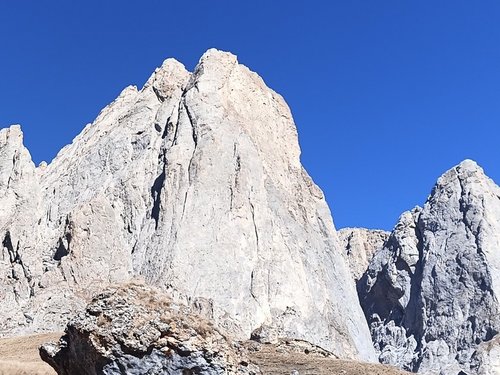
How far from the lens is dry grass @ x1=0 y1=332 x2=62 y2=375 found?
981 inches

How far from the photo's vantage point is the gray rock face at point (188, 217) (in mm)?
66875

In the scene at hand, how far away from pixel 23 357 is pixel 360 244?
353 feet

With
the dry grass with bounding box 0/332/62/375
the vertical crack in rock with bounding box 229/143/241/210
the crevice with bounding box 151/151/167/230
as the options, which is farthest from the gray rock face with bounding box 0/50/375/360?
the dry grass with bounding box 0/332/62/375

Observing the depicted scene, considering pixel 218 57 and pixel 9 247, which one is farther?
pixel 218 57

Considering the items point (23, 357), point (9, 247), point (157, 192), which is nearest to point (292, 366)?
point (23, 357)

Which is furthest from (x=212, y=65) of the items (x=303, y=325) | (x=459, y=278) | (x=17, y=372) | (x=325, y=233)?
(x=17, y=372)

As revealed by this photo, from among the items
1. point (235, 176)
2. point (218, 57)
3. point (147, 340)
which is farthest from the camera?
point (218, 57)

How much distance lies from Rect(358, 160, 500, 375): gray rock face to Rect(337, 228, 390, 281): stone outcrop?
1861cm

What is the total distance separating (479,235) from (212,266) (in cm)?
4622

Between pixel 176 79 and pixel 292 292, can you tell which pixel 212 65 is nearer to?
pixel 176 79

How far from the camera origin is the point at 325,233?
297 feet

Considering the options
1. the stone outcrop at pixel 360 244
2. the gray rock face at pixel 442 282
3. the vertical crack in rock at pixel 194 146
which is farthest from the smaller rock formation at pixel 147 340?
the stone outcrop at pixel 360 244

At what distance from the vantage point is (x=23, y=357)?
3341 centimetres

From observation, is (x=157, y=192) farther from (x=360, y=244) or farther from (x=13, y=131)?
(x=360, y=244)
